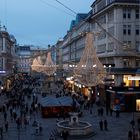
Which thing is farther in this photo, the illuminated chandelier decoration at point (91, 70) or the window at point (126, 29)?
the window at point (126, 29)

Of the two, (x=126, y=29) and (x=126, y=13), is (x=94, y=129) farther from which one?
(x=126, y=13)

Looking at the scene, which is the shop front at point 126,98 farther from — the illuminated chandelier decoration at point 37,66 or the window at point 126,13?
the illuminated chandelier decoration at point 37,66

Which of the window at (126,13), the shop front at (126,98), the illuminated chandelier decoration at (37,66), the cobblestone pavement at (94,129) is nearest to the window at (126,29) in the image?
the window at (126,13)

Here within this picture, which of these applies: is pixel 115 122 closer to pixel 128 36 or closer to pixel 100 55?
pixel 128 36

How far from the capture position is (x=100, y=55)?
247 ft

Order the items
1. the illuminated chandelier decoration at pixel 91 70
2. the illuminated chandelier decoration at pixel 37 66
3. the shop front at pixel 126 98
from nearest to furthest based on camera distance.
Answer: the illuminated chandelier decoration at pixel 91 70 → the shop front at pixel 126 98 → the illuminated chandelier decoration at pixel 37 66

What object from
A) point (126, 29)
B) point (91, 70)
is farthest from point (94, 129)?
point (126, 29)

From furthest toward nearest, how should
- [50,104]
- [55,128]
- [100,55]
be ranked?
[100,55] → [50,104] → [55,128]

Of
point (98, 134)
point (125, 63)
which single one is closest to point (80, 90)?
point (125, 63)

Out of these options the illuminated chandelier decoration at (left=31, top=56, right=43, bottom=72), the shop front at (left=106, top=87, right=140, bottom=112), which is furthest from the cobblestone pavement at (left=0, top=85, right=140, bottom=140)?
the illuminated chandelier decoration at (left=31, top=56, right=43, bottom=72)

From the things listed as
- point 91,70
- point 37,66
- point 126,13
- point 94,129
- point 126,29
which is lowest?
point 94,129

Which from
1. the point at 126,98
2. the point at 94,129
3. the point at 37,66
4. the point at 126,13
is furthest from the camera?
the point at 37,66

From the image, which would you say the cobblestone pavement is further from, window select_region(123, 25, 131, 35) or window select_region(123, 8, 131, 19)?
window select_region(123, 8, 131, 19)

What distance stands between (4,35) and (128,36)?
56075mm
